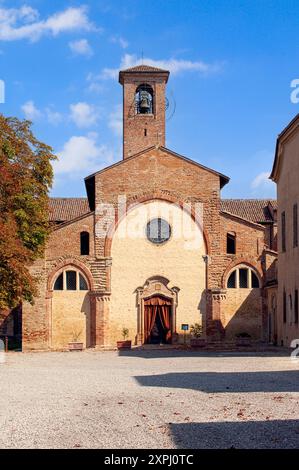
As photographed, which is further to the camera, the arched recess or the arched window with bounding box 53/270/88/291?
the arched window with bounding box 53/270/88/291

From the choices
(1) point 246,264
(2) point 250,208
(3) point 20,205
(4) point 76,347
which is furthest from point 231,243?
(2) point 250,208

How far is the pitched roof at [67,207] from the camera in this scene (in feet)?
168

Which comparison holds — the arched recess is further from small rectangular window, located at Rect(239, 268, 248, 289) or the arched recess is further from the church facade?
small rectangular window, located at Rect(239, 268, 248, 289)

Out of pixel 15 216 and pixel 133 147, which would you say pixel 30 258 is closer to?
pixel 15 216

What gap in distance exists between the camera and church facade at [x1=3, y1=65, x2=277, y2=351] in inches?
1415

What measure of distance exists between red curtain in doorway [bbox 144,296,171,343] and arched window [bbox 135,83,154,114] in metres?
14.9

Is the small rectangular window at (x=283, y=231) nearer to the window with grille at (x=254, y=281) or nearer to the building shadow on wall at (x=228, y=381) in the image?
the window with grille at (x=254, y=281)

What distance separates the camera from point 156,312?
36406 millimetres

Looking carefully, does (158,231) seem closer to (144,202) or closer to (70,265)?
(144,202)

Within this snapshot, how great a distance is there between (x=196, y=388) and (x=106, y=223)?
21187 mm

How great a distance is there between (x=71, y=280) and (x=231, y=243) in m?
8.54

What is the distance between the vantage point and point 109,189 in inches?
1449

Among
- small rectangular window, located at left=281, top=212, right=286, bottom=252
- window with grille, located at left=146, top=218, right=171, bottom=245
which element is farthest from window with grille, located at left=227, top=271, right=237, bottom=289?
small rectangular window, located at left=281, top=212, right=286, bottom=252

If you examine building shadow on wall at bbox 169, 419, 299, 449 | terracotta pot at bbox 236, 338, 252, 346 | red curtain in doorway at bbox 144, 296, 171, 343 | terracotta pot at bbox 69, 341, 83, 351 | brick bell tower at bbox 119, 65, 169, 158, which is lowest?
terracotta pot at bbox 69, 341, 83, 351
